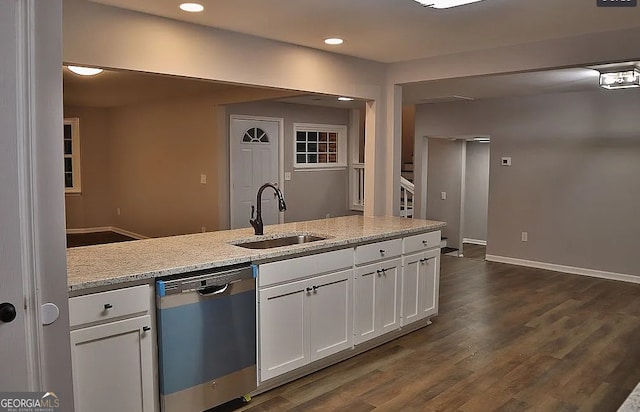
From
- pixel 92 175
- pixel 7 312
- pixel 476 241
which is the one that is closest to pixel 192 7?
pixel 7 312

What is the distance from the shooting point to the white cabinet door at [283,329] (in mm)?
2992

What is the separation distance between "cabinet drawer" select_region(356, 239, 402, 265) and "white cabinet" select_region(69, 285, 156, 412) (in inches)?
61.6

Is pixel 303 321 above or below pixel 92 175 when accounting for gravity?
below

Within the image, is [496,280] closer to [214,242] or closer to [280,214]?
[280,214]

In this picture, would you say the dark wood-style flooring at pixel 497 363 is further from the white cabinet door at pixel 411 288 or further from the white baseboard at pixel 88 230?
the white baseboard at pixel 88 230

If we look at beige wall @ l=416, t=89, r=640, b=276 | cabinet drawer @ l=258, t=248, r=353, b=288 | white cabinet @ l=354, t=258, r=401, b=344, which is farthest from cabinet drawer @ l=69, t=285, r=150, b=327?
beige wall @ l=416, t=89, r=640, b=276

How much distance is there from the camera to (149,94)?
7.45 meters

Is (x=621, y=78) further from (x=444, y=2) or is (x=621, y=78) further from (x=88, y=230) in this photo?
(x=88, y=230)

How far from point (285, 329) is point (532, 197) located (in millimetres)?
4934

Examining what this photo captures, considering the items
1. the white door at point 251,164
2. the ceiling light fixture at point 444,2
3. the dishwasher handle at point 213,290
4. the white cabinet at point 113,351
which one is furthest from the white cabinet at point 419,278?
the white door at point 251,164

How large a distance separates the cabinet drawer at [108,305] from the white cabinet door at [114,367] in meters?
0.04

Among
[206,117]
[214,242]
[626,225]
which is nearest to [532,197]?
[626,225]

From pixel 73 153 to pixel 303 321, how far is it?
26.4 ft

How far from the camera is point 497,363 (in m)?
3.61
